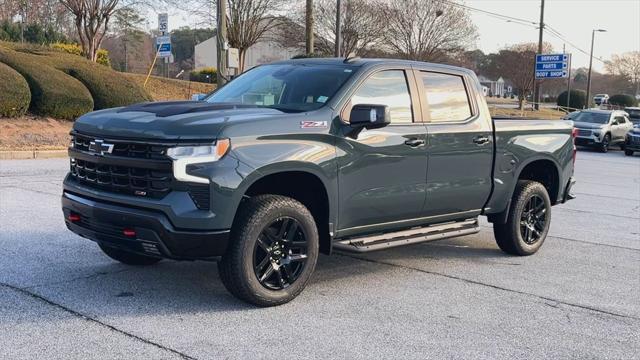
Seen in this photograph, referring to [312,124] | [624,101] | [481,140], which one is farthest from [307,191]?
[624,101]

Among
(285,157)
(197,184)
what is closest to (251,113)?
(285,157)

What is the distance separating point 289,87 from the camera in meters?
5.83

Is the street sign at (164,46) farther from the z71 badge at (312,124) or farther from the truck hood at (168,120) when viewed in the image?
the z71 badge at (312,124)

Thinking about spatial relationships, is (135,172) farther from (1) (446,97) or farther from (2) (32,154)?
(2) (32,154)

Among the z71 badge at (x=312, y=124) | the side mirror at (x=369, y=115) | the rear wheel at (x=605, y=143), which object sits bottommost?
the rear wheel at (x=605, y=143)

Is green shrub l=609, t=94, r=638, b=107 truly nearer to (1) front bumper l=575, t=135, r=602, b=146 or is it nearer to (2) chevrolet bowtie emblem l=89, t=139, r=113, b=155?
(1) front bumper l=575, t=135, r=602, b=146

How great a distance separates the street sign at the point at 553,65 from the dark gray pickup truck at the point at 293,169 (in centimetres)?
3508

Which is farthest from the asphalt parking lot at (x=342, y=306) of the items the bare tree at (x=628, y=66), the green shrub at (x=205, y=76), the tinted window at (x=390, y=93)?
the bare tree at (x=628, y=66)

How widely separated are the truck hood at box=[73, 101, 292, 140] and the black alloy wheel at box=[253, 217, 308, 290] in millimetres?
825

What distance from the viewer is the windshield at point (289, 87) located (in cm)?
560

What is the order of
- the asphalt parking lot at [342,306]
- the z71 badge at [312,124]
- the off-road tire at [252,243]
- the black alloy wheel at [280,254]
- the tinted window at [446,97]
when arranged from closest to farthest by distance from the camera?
the asphalt parking lot at [342,306]
the off-road tire at [252,243]
the black alloy wheel at [280,254]
the z71 badge at [312,124]
the tinted window at [446,97]

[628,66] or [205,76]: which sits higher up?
[628,66]

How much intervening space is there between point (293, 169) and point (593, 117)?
2595 centimetres

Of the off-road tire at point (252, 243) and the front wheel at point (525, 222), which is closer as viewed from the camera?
the off-road tire at point (252, 243)
